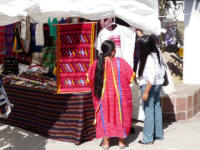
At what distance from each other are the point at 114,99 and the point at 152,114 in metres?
0.62

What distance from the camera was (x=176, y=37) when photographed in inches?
469

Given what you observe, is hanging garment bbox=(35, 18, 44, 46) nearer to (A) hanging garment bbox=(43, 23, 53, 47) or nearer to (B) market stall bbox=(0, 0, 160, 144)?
(A) hanging garment bbox=(43, 23, 53, 47)

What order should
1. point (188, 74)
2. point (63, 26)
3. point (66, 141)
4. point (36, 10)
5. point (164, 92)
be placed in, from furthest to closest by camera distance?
1. point (188, 74)
2. point (164, 92)
3. point (66, 141)
4. point (63, 26)
5. point (36, 10)

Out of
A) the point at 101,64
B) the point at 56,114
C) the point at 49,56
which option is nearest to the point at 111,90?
the point at 101,64

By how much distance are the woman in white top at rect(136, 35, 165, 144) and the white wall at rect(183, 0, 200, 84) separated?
226 centimetres

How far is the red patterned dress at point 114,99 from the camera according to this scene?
3502mm

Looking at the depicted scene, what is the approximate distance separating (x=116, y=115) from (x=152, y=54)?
917 millimetres

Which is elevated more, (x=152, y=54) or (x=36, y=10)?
(x=36, y=10)

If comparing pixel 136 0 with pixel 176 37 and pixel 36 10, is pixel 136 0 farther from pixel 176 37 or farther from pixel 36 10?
pixel 176 37

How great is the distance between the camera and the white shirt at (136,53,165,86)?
138 inches

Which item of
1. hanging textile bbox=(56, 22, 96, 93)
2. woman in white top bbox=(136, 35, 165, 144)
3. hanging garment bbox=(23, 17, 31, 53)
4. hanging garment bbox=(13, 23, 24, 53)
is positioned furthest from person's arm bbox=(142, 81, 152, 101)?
hanging garment bbox=(13, 23, 24, 53)

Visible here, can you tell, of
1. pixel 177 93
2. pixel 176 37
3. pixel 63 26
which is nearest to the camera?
pixel 63 26

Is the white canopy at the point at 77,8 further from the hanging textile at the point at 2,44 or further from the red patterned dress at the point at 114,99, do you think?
the hanging textile at the point at 2,44

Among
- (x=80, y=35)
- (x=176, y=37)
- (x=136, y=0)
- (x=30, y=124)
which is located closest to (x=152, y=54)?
(x=136, y=0)
